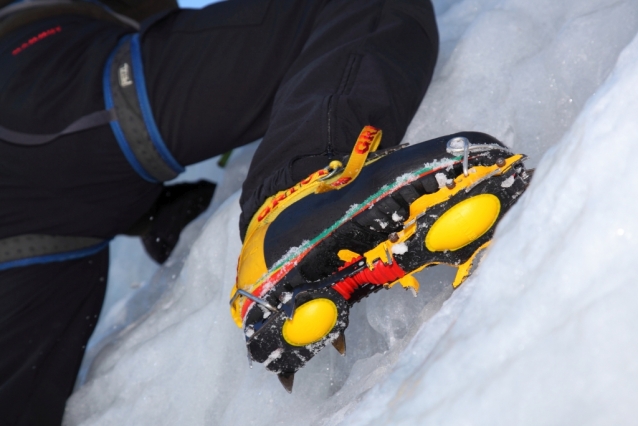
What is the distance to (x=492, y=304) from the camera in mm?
499

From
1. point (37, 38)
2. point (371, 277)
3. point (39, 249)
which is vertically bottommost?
point (39, 249)

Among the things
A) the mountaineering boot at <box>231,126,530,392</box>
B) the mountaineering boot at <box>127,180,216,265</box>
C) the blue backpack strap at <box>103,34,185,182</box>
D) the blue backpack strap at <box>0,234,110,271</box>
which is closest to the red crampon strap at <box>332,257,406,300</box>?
the mountaineering boot at <box>231,126,530,392</box>

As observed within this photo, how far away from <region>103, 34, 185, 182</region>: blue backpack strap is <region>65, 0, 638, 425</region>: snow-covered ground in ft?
0.74

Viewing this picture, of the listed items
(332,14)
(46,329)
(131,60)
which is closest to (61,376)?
(46,329)

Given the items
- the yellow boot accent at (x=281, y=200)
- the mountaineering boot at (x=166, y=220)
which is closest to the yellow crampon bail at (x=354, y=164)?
the yellow boot accent at (x=281, y=200)

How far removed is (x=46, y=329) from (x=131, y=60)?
1.58ft

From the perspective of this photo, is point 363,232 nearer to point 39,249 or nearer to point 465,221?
point 465,221

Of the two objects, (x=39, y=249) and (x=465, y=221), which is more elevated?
(x=465, y=221)

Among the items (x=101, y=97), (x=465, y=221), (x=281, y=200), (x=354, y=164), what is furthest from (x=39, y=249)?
(x=465, y=221)

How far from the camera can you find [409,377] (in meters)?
0.55

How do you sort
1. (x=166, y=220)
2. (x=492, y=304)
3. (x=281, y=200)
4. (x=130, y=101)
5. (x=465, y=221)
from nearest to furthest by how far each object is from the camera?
(x=492, y=304), (x=465, y=221), (x=281, y=200), (x=130, y=101), (x=166, y=220)

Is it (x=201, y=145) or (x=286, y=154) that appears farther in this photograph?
(x=201, y=145)

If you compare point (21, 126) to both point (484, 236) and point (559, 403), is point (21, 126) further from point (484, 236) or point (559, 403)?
point (559, 403)

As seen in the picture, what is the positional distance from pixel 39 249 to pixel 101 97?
0.28m
